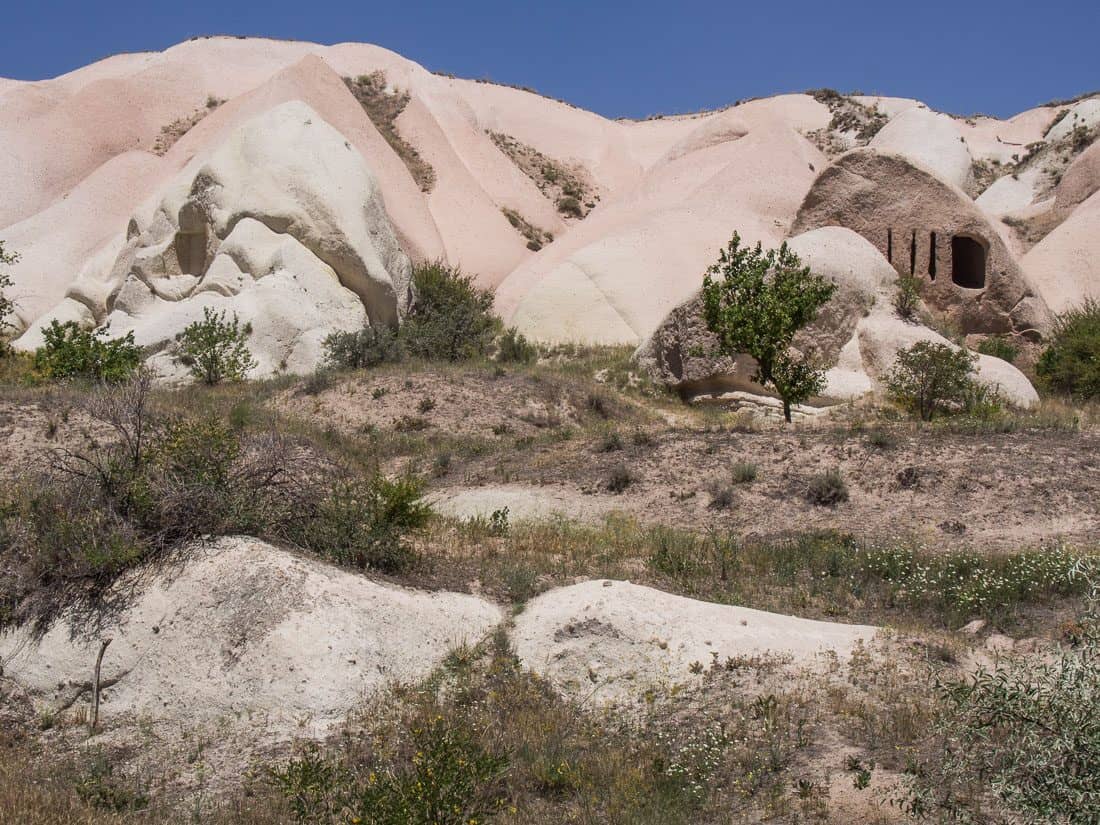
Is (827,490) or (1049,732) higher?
(1049,732)

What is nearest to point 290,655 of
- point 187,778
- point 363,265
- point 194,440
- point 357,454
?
point 187,778

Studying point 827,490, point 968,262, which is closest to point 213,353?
point 827,490

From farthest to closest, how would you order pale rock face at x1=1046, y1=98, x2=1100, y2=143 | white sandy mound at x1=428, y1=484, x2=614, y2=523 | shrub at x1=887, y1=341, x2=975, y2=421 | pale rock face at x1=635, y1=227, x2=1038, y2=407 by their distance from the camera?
1. pale rock face at x1=1046, y1=98, x2=1100, y2=143
2. pale rock face at x1=635, y1=227, x2=1038, y2=407
3. shrub at x1=887, y1=341, x2=975, y2=421
4. white sandy mound at x1=428, y1=484, x2=614, y2=523

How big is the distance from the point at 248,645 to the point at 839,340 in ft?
52.1

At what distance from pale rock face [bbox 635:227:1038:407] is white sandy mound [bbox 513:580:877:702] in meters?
12.2

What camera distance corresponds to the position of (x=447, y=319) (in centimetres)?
2508

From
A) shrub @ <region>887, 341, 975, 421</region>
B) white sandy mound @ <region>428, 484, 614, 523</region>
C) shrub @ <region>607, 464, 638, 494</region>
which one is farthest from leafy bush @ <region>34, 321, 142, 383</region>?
shrub @ <region>887, 341, 975, 421</region>

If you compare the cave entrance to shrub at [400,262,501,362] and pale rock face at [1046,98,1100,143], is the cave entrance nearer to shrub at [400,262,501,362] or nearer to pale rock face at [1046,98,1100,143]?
shrub at [400,262,501,362]

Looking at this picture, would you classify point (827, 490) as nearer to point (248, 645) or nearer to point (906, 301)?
point (248, 645)

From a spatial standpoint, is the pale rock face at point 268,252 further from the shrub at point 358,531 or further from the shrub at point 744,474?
the shrub at point 358,531

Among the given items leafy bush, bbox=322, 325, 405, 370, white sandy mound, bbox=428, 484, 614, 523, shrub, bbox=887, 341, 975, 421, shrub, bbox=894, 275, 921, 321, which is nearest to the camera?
white sandy mound, bbox=428, 484, 614, 523

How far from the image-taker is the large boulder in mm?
24281

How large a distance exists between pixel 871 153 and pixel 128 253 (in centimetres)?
1847

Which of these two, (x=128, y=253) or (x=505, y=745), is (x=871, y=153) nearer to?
(x=128, y=253)
